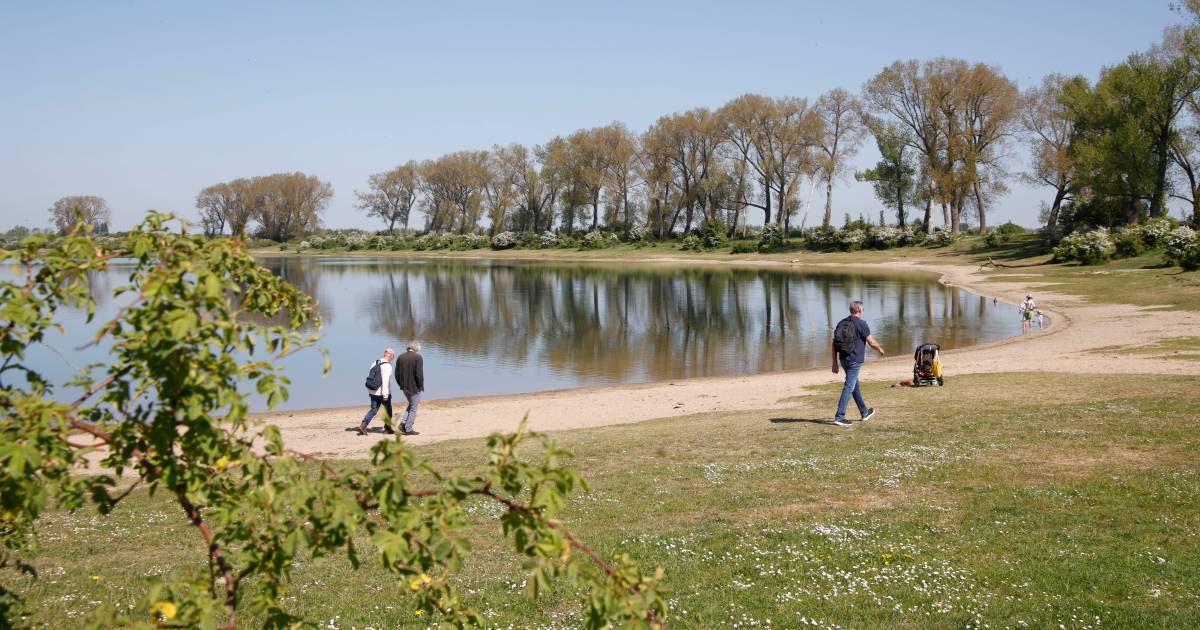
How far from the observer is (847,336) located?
51.3 ft

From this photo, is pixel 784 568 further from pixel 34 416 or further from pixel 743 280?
pixel 743 280

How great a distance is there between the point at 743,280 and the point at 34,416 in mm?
68167

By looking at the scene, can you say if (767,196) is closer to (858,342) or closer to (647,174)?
(647,174)

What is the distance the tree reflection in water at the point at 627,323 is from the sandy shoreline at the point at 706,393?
8.83 feet

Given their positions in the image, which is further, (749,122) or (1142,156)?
(749,122)

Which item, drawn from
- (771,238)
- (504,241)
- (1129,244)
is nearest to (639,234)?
(504,241)

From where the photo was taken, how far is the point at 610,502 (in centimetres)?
1085

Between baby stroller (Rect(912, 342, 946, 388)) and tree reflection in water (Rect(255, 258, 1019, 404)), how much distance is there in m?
9.43

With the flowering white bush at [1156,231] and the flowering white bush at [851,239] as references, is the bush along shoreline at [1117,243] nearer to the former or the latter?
the flowering white bush at [1156,231]

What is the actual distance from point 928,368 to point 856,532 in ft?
40.9

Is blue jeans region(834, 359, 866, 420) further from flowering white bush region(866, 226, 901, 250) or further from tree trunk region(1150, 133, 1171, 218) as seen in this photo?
flowering white bush region(866, 226, 901, 250)

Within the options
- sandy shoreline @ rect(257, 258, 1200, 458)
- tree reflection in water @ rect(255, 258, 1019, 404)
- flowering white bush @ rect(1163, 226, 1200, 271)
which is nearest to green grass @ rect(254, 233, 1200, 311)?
flowering white bush @ rect(1163, 226, 1200, 271)

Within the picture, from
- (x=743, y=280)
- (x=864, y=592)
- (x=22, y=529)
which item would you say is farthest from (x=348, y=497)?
(x=743, y=280)

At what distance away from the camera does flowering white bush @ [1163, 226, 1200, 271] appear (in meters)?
45.9
